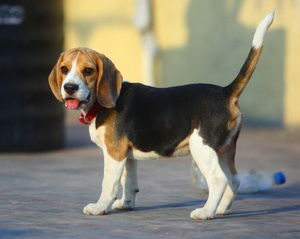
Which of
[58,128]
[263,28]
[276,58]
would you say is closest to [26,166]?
[58,128]

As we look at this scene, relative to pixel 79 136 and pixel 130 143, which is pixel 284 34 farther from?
pixel 130 143

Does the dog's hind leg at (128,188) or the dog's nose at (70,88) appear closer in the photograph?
the dog's nose at (70,88)

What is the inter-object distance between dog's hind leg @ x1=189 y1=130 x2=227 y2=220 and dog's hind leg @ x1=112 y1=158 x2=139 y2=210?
0.65 meters

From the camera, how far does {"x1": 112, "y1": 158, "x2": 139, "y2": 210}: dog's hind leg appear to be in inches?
260

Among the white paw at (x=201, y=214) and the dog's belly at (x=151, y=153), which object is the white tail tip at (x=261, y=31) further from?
the white paw at (x=201, y=214)

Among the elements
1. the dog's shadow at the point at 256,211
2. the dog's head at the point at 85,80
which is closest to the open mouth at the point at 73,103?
the dog's head at the point at 85,80

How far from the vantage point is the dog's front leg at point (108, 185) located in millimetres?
6234

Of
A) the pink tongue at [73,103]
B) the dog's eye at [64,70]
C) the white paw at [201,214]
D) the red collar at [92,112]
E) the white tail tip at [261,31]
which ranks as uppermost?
the white tail tip at [261,31]

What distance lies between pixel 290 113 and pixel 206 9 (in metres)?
2.36

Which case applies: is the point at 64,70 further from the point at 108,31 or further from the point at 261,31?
the point at 108,31

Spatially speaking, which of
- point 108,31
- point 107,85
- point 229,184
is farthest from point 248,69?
point 108,31

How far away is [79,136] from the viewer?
12539 millimetres

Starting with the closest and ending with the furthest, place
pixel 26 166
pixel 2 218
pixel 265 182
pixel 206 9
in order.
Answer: pixel 2 218, pixel 265 182, pixel 26 166, pixel 206 9

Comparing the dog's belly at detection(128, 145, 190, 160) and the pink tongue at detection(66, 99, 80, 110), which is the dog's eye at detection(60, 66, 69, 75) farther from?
the dog's belly at detection(128, 145, 190, 160)
